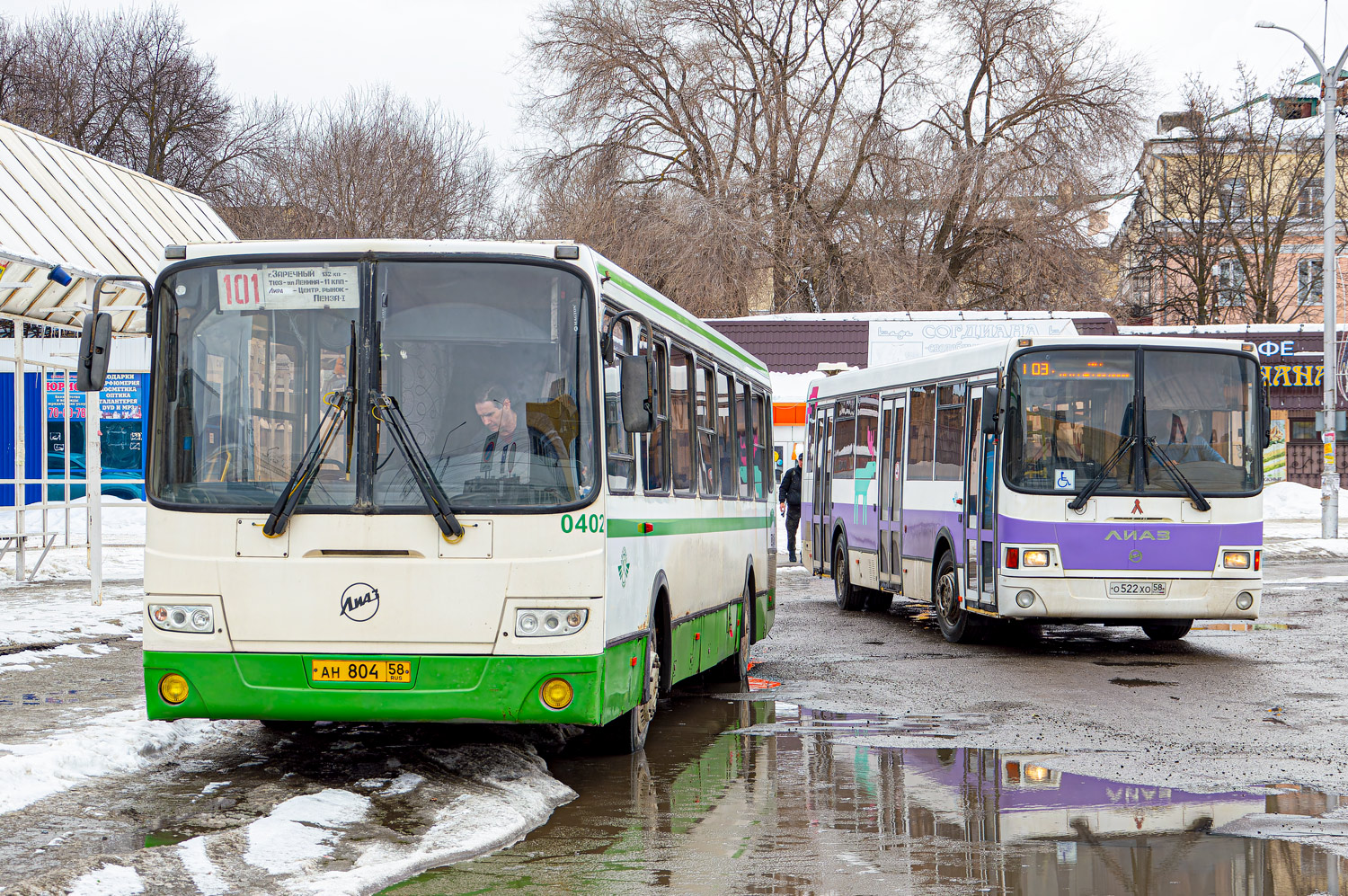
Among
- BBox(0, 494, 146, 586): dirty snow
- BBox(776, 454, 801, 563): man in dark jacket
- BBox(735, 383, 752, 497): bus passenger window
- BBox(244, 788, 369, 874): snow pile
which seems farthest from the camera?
BBox(776, 454, 801, 563): man in dark jacket

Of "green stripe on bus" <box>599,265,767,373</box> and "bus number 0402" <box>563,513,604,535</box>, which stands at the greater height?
"green stripe on bus" <box>599,265,767,373</box>

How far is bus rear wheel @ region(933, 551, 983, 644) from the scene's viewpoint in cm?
1534

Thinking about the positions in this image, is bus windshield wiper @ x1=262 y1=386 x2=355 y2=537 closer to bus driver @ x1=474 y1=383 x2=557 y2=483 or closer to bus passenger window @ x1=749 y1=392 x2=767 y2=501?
bus driver @ x1=474 y1=383 x2=557 y2=483

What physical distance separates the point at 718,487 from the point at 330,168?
39.7 m

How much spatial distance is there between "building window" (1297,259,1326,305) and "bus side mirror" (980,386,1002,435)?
41.7 m

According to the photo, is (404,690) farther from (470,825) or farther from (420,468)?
(420,468)

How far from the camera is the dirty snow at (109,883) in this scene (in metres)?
5.45

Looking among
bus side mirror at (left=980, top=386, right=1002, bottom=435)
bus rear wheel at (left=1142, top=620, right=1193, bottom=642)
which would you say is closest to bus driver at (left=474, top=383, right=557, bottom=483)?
bus side mirror at (left=980, top=386, right=1002, bottom=435)

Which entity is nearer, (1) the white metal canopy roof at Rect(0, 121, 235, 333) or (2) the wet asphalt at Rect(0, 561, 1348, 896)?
(2) the wet asphalt at Rect(0, 561, 1348, 896)

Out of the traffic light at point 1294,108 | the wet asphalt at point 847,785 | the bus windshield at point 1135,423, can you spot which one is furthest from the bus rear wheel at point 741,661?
the traffic light at point 1294,108

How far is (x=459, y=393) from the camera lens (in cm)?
762

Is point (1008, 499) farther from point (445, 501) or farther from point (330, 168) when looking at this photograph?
point (330, 168)

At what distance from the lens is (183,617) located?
7668mm

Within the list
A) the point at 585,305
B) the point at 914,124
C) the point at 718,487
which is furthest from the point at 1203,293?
the point at 585,305
